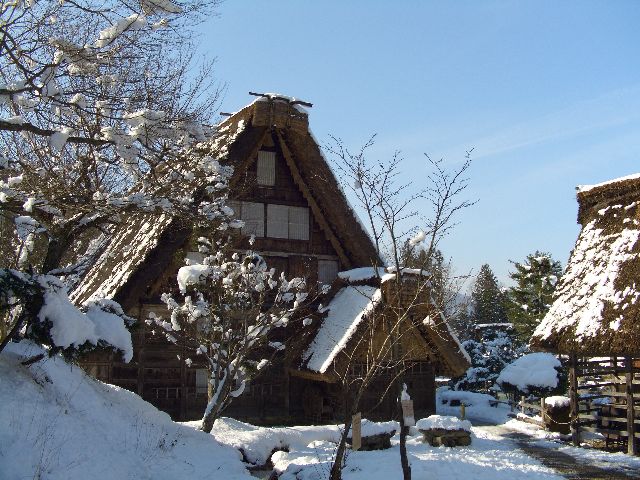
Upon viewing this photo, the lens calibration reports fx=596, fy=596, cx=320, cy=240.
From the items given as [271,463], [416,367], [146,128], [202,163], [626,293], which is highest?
[202,163]

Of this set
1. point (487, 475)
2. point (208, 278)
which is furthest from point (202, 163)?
point (487, 475)

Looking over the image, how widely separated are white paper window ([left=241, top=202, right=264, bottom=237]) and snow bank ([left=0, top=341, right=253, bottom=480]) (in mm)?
6861

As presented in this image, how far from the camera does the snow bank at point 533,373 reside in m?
20.0

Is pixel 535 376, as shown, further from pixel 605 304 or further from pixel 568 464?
pixel 568 464

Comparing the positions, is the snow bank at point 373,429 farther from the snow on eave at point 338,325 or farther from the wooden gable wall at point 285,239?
the wooden gable wall at point 285,239

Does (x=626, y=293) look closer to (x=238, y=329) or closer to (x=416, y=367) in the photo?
(x=416, y=367)

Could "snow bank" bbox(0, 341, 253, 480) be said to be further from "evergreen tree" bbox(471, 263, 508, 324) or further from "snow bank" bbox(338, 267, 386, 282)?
"evergreen tree" bbox(471, 263, 508, 324)

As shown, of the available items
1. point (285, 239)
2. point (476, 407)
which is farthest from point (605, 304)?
point (476, 407)

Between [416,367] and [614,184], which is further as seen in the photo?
[416,367]

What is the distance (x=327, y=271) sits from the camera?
56.6 feet

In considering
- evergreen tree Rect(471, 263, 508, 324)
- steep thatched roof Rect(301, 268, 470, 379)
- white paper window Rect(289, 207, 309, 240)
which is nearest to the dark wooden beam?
white paper window Rect(289, 207, 309, 240)

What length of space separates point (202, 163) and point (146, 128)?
15.1 ft

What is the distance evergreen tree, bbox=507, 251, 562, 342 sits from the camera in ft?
98.6

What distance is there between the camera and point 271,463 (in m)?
11.0
